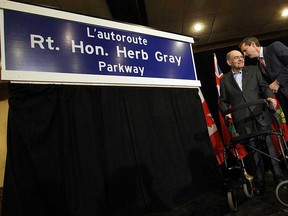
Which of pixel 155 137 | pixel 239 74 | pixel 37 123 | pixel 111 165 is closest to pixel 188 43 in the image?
pixel 239 74

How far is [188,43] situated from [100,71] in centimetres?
111

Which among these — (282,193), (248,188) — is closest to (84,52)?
(248,188)

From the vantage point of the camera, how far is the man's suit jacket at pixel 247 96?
78.6 inches

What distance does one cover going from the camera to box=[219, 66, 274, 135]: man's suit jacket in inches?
78.6

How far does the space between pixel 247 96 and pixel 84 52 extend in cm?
159

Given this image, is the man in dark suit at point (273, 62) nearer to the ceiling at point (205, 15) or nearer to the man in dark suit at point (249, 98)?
the man in dark suit at point (249, 98)

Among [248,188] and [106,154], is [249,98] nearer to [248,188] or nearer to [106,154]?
[248,188]

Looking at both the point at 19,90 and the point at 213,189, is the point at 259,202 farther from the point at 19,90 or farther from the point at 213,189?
the point at 19,90

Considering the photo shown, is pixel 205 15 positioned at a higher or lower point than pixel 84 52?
higher

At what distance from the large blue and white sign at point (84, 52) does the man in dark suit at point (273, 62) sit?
2.42ft

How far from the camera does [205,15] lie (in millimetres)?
3680

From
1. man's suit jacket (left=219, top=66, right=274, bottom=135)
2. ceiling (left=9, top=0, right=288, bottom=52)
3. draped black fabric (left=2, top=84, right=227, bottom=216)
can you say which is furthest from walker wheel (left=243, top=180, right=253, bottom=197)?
ceiling (left=9, top=0, right=288, bottom=52)

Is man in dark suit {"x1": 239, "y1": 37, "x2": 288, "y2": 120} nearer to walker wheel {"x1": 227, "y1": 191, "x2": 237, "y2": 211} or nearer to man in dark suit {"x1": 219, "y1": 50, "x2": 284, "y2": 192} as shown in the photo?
man in dark suit {"x1": 219, "y1": 50, "x2": 284, "y2": 192}

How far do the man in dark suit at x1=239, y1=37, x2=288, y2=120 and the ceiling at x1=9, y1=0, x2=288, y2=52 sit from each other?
92 cm
